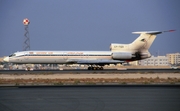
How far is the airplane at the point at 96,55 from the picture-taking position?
189 ft

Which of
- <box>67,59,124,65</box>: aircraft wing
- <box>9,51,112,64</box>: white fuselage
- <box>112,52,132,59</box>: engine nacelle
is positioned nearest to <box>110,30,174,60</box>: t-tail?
<box>112,52,132,59</box>: engine nacelle

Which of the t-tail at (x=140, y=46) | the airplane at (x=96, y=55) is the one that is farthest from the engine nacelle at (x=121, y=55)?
the t-tail at (x=140, y=46)

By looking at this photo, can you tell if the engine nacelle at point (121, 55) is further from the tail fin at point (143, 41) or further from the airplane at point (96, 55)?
the tail fin at point (143, 41)

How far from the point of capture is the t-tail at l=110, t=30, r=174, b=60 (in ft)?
201

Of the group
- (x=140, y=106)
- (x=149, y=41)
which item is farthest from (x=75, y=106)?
(x=149, y=41)

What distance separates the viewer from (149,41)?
2421 inches

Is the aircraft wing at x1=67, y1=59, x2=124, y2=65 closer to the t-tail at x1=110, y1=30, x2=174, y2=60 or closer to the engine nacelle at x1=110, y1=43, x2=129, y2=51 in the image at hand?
the engine nacelle at x1=110, y1=43, x2=129, y2=51

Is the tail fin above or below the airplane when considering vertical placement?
above

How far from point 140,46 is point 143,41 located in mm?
1077

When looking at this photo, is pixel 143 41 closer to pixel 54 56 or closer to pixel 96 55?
pixel 96 55

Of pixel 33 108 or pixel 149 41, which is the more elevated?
pixel 149 41

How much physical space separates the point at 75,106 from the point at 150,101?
3.99 meters

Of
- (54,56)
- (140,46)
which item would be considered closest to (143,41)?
(140,46)

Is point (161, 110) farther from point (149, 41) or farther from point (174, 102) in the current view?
point (149, 41)
